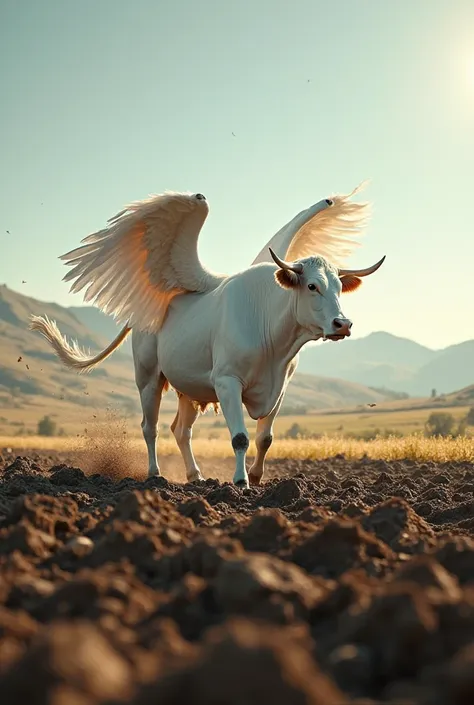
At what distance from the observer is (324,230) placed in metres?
12.5

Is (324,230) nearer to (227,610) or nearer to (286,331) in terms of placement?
(286,331)

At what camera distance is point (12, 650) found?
82.8 inches

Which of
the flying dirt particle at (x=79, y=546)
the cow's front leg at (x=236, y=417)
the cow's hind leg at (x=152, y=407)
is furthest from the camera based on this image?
the cow's hind leg at (x=152, y=407)

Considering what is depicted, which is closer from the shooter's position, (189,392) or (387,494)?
(387,494)

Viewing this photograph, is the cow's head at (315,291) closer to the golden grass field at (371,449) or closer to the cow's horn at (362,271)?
the cow's horn at (362,271)

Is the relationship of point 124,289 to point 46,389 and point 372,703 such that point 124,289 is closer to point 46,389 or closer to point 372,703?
point 372,703

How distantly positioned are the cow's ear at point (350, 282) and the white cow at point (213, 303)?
0.01 metres

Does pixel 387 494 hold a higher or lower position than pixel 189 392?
lower

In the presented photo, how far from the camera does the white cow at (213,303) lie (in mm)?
9422

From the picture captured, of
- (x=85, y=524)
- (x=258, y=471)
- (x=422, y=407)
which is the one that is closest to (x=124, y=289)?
(x=258, y=471)

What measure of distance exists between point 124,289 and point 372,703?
32.0 feet

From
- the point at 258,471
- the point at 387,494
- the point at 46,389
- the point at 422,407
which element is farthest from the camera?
the point at 46,389

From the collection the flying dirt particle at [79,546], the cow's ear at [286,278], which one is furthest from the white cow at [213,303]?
the flying dirt particle at [79,546]

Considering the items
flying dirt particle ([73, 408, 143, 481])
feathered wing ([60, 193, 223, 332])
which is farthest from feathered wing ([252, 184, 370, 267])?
flying dirt particle ([73, 408, 143, 481])
